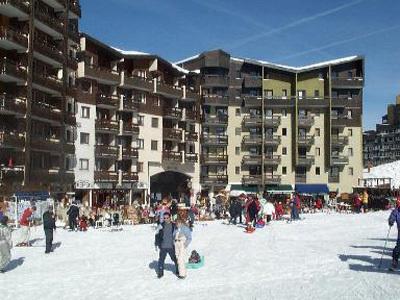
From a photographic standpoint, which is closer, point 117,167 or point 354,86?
point 117,167

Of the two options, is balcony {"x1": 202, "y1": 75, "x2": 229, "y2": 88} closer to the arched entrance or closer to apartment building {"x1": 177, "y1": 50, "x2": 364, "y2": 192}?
apartment building {"x1": 177, "y1": 50, "x2": 364, "y2": 192}

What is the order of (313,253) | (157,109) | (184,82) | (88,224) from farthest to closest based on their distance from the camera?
(184,82) < (157,109) < (88,224) < (313,253)

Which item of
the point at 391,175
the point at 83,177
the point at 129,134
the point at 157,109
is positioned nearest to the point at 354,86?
the point at 391,175

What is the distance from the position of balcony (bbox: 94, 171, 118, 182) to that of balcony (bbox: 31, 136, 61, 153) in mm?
7794

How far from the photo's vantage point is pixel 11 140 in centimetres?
4247

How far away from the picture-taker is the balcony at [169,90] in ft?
213

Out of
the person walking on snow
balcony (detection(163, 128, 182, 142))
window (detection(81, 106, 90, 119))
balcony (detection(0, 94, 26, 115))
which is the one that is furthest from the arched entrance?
the person walking on snow

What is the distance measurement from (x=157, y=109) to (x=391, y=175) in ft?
106

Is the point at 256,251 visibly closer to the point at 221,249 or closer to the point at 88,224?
the point at 221,249

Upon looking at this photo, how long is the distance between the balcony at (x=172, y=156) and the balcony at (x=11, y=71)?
23.5 metres

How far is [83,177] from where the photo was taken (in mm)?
56469

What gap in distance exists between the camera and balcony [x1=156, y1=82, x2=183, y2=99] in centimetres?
6506

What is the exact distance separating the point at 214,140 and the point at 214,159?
2.46m

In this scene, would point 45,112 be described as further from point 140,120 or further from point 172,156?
point 172,156
